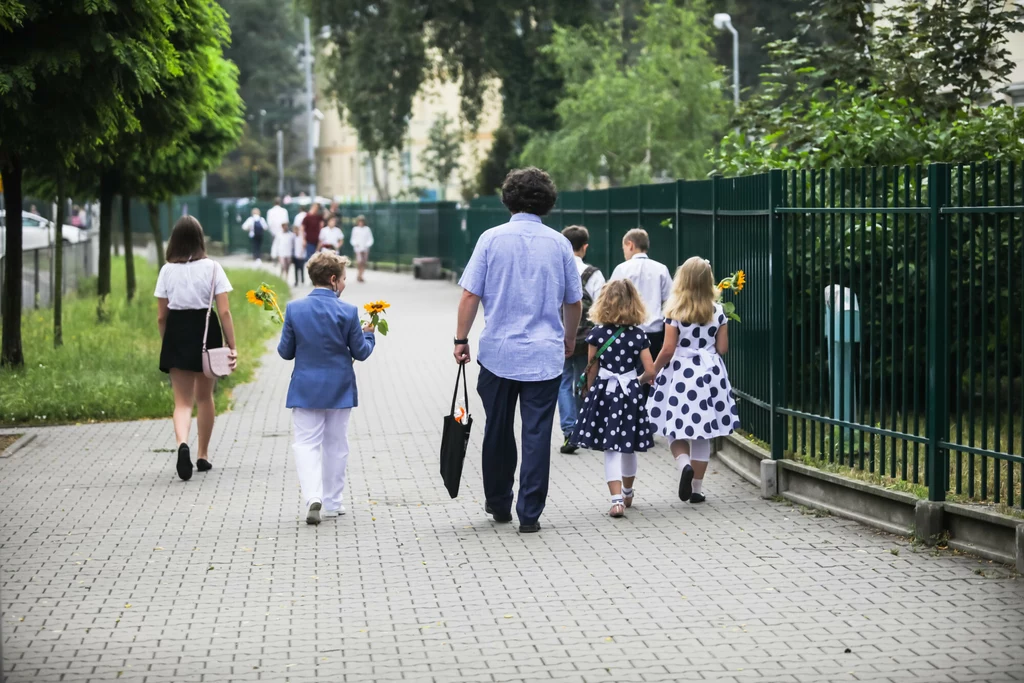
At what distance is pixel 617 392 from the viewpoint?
838cm

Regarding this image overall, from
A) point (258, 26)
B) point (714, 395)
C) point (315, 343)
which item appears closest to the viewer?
point (315, 343)

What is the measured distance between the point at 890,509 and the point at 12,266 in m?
9.46

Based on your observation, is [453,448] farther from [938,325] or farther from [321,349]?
[938,325]

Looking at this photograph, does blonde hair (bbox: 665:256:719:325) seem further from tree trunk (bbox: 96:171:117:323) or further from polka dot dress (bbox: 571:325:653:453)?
tree trunk (bbox: 96:171:117:323)

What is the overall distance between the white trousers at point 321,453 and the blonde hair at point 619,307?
5.01 ft

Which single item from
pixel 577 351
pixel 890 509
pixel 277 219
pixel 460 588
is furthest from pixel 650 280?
pixel 277 219

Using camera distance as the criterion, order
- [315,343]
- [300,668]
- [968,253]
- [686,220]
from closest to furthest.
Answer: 1. [300,668]
2. [968,253]
3. [315,343]
4. [686,220]

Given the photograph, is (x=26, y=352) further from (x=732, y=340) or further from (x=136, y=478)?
(x=732, y=340)

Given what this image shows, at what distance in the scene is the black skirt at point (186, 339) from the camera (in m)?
9.53

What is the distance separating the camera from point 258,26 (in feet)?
279

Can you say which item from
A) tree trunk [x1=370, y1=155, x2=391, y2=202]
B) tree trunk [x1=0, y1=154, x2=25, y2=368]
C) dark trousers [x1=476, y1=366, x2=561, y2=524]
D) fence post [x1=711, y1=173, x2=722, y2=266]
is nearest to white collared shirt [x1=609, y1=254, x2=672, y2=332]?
fence post [x1=711, y1=173, x2=722, y2=266]

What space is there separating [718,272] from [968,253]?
3641 mm

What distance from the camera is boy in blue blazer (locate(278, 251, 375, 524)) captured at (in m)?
8.09

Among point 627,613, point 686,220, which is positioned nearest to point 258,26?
point 686,220
